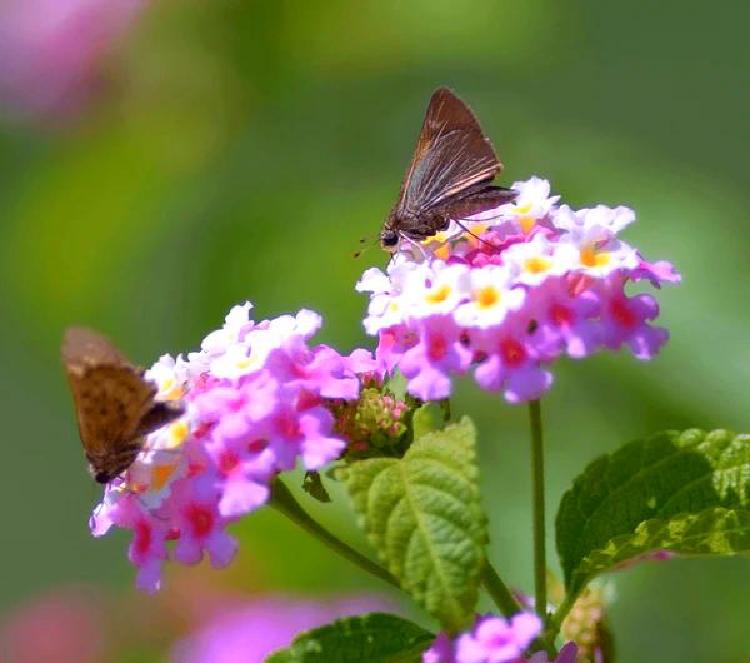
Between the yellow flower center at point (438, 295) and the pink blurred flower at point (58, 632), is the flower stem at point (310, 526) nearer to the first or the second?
the yellow flower center at point (438, 295)

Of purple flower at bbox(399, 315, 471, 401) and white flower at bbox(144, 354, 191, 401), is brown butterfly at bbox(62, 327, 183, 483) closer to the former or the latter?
white flower at bbox(144, 354, 191, 401)

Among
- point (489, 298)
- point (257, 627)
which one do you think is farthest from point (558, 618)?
point (257, 627)

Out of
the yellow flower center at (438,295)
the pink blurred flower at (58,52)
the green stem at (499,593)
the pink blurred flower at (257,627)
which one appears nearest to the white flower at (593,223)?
the yellow flower center at (438,295)

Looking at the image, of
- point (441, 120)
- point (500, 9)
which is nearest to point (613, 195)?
point (500, 9)

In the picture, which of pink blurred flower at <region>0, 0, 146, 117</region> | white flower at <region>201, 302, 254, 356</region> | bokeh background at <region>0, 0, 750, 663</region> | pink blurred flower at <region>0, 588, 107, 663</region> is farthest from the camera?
pink blurred flower at <region>0, 0, 146, 117</region>

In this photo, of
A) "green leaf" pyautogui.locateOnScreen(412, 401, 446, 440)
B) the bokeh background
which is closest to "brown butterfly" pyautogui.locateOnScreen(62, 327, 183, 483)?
"green leaf" pyautogui.locateOnScreen(412, 401, 446, 440)

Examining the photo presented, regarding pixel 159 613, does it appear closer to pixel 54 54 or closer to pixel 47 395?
pixel 54 54

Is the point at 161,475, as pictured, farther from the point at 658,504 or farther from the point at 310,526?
the point at 658,504
